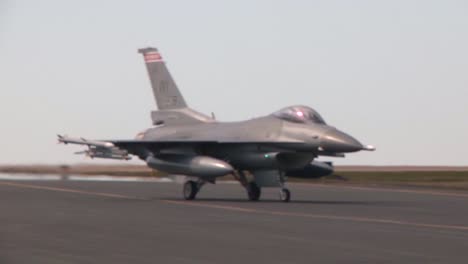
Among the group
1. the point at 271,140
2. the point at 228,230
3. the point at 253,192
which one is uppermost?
the point at 271,140

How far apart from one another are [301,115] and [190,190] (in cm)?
425

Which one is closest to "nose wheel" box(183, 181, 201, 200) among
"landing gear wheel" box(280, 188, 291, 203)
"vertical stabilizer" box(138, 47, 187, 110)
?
"landing gear wheel" box(280, 188, 291, 203)

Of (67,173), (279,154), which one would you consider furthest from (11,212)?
(67,173)

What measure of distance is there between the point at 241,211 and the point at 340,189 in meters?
16.3

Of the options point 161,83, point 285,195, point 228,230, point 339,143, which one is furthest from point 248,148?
point 228,230

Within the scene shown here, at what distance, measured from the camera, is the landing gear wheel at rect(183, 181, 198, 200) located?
101ft

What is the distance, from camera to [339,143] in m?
28.1

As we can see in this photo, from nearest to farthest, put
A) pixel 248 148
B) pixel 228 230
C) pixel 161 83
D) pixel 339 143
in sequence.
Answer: pixel 228 230
pixel 339 143
pixel 248 148
pixel 161 83

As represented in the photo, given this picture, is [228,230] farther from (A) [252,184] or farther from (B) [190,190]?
(B) [190,190]

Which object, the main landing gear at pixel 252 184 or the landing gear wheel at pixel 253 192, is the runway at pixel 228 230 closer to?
the main landing gear at pixel 252 184

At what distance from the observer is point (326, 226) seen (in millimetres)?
19500

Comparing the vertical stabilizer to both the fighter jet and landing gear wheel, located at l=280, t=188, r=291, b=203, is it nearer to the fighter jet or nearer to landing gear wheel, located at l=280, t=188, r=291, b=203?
the fighter jet

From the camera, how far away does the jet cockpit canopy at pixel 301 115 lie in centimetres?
2952

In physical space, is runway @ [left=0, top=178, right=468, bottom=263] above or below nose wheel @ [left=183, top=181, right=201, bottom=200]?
below
